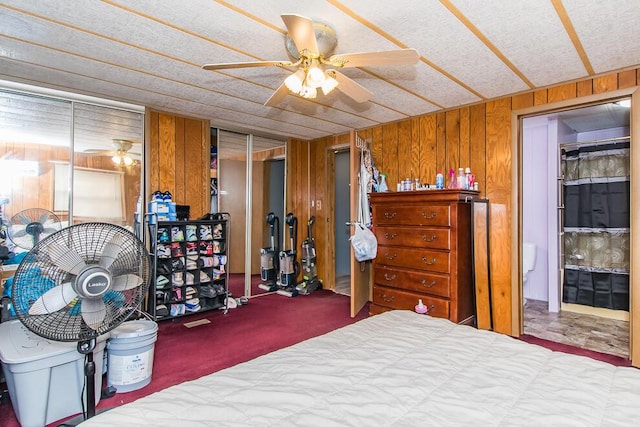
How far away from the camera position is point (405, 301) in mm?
A: 3297

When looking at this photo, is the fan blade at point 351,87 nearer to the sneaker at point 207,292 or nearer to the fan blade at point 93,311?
the fan blade at point 93,311

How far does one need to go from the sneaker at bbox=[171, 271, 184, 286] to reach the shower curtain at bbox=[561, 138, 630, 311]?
14.4 ft

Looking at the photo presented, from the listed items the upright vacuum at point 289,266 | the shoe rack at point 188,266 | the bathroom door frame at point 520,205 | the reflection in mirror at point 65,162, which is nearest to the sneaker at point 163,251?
the shoe rack at point 188,266

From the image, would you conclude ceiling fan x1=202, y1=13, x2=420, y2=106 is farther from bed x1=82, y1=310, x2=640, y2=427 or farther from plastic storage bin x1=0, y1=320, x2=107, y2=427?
plastic storage bin x1=0, y1=320, x2=107, y2=427

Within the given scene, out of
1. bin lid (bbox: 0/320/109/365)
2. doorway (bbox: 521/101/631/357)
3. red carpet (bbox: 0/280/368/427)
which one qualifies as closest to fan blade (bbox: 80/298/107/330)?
bin lid (bbox: 0/320/109/365)

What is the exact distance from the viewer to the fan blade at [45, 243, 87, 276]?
4.40ft

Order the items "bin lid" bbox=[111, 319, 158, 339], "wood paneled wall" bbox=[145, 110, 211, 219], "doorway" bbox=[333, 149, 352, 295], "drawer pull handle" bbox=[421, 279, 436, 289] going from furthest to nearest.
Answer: "doorway" bbox=[333, 149, 352, 295] < "wood paneled wall" bbox=[145, 110, 211, 219] < "drawer pull handle" bbox=[421, 279, 436, 289] < "bin lid" bbox=[111, 319, 158, 339]

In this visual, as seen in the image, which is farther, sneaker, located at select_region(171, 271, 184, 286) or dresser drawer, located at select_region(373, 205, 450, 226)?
sneaker, located at select_region(171, 271, 184, 286)

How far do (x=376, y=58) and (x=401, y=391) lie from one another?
157 centimetres

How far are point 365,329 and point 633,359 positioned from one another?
2419 mm

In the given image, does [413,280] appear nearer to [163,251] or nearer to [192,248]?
[192,248]

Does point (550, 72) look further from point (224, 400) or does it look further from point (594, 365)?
point (224, 400)

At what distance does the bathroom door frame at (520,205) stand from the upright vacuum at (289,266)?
2717 mm

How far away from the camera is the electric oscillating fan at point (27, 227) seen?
2.43 m
